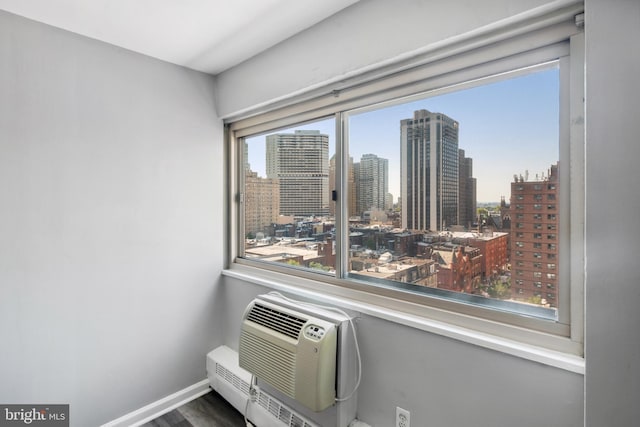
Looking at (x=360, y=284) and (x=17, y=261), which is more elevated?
(x=17, y=261)

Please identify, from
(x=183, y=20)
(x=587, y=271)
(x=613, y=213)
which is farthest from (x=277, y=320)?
(x=183, y=20)

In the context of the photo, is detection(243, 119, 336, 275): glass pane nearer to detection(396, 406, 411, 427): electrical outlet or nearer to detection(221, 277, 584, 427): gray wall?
detection(221, 277, 584, 427): gray wall

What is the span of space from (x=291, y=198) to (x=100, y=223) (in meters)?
1.21

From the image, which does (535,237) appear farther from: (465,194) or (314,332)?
(314,332)

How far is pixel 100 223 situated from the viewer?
74.6 inches

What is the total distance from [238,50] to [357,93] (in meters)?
0.93

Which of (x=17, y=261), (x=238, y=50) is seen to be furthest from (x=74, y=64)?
(x=17, y=261)

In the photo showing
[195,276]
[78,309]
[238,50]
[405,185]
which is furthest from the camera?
[195,276]

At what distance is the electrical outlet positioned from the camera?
1439 mm

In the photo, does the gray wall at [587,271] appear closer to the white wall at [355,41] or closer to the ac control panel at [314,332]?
the white wall at [355,41]

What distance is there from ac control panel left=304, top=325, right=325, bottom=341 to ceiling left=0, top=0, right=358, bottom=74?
5.43ft

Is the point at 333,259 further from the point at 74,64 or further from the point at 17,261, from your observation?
the point at 74,64

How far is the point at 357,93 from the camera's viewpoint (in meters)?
1.71

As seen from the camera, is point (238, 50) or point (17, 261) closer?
point (17, 261)
